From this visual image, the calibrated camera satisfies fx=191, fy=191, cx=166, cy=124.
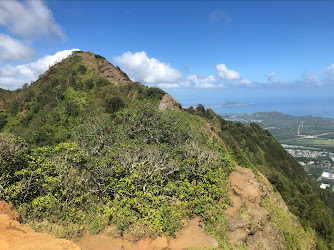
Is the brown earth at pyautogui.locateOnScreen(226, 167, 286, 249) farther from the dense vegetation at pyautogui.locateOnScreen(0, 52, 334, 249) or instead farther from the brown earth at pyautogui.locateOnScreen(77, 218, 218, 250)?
the brown earth at pyautogui.locateOnScreen(77, 218, 218, 250)

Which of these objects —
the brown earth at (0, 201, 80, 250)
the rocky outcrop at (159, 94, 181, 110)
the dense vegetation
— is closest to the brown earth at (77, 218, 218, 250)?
the dense vegetation

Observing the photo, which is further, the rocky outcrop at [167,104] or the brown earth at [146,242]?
the rocky outcrop at [167,104]

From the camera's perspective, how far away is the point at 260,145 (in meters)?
66.5

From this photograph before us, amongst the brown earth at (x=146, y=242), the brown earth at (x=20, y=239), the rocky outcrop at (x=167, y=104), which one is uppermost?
the rocky outcrop at (x=167, y=104)

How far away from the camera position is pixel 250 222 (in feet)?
43.8

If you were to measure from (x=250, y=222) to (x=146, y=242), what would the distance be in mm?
7419

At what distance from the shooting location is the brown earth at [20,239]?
7664 mm

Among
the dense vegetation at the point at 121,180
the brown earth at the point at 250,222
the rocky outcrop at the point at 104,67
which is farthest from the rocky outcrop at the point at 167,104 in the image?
the brown earth at the point at 250,222

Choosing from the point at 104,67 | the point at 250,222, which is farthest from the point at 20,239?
the point at 104,67

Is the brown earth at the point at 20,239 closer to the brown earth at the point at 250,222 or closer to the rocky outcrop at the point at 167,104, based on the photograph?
the brown earth at the point at 250,222

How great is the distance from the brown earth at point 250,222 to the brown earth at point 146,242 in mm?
2140

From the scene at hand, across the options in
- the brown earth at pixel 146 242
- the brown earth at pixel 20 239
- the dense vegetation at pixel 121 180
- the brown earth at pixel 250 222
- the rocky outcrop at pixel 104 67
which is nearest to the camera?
the brown earth at pixel 20 239

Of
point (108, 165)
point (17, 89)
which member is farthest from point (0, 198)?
point (17, 89)

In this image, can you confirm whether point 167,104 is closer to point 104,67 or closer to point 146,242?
point 104,67
